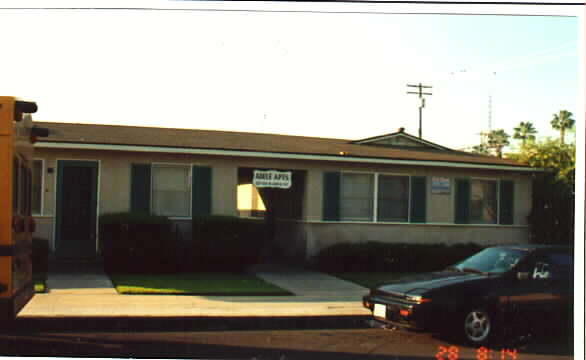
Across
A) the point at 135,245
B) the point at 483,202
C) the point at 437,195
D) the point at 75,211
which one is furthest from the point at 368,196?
the point at 75,211

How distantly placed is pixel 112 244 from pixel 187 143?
9.08 ft

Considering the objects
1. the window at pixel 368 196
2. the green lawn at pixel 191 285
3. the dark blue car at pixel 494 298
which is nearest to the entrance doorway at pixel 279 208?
Answer: the window at pixel 368 196

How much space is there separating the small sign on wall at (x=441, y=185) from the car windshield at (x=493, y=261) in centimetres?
497

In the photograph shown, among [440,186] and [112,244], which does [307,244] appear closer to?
[440,186]

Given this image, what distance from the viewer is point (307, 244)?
54.5ft

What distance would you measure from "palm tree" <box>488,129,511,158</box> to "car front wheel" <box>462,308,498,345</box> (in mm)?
4456

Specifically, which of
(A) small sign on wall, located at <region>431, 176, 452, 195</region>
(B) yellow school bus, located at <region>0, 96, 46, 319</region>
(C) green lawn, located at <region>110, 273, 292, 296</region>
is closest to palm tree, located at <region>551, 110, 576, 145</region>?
(A) small sign on wall, located at <region>431, 176, 452, 195</region>

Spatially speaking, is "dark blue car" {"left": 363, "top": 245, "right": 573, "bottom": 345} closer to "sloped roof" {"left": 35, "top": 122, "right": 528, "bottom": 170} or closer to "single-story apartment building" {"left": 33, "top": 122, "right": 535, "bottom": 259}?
"single-story apartment building" {"left": 33, "top": 122, "right": 535, "bottom": 259}

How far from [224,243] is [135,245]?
188 centimetres

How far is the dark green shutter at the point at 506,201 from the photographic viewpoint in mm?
13763

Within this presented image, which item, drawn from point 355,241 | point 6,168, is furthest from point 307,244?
point 6,168

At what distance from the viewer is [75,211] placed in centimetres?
1398

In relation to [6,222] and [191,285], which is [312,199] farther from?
[6,222]

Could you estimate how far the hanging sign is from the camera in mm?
16203
